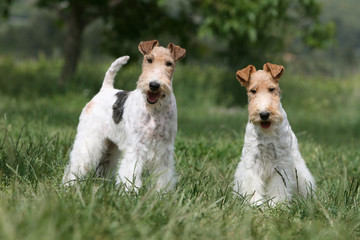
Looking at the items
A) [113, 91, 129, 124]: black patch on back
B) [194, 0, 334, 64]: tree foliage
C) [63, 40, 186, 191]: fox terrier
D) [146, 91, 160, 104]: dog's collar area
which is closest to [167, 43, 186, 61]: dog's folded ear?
[63, 40, 186, 191]: fox terrier

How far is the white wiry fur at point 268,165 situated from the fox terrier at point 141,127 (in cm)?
63

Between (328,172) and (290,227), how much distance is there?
2090mm

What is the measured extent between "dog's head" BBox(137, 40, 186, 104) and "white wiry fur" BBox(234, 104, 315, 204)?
0.81 m

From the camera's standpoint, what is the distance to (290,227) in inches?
117

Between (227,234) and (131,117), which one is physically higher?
(131,117)

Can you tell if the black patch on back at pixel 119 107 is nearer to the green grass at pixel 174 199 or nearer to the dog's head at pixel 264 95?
the green grass at pixel 174 199

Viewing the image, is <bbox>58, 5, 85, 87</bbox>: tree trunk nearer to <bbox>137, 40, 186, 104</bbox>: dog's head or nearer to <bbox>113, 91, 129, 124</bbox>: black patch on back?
<bbox>113, 91, 129, 124</bbox>: black patch on back

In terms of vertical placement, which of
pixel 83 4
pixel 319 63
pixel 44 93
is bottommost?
pixel 44 93

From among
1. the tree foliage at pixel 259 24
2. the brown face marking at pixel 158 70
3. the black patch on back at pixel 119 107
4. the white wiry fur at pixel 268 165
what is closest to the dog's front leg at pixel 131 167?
the black patch on back at pixel 119 107

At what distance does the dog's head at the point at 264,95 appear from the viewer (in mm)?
3484

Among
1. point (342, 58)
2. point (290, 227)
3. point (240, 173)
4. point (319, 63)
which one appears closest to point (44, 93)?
point (240, 173)

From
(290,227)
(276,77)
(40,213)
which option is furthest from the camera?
(276,77)

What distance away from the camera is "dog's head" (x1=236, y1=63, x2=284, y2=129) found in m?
3.48

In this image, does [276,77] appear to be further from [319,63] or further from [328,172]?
[319,63]
